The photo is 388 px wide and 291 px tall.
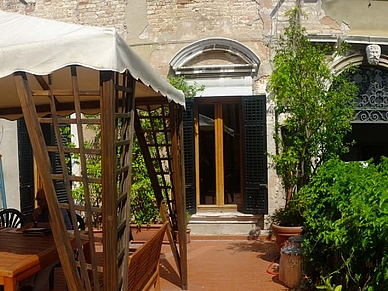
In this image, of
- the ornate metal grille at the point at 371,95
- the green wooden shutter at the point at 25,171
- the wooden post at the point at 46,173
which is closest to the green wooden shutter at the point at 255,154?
the ornate metal grille at the point at 371,95

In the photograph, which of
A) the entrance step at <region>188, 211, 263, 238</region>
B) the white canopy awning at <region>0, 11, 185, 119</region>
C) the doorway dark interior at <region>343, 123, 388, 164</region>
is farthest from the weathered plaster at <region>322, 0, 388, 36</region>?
the white canopy awning at <region>0, 11, 185, 119</region>

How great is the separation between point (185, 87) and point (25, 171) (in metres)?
3.53

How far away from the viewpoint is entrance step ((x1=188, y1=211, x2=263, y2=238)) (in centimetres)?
A: 780

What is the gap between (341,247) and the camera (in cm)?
360

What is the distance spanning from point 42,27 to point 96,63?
0.63 meters

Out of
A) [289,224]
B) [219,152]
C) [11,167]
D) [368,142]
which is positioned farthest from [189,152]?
[368,142]

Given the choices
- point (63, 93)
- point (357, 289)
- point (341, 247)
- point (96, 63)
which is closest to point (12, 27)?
point (63, 93)

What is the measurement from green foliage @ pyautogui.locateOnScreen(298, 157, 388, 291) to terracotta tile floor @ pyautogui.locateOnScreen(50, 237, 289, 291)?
3.22 ft

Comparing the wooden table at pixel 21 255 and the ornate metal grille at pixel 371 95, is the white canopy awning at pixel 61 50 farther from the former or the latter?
the ornate metal grille at pixel 371 95

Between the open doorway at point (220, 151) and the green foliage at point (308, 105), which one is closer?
the green foliage at point (308, 105)

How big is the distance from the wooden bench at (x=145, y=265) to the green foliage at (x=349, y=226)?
1550 millimetres

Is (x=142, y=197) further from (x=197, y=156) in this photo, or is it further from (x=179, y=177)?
(x=179, y=177)

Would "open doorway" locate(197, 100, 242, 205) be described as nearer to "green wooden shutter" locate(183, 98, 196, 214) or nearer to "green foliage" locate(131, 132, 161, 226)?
"green wooden shutter" locate(183, 98, 196, 214)

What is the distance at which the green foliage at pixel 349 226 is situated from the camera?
3.09m
